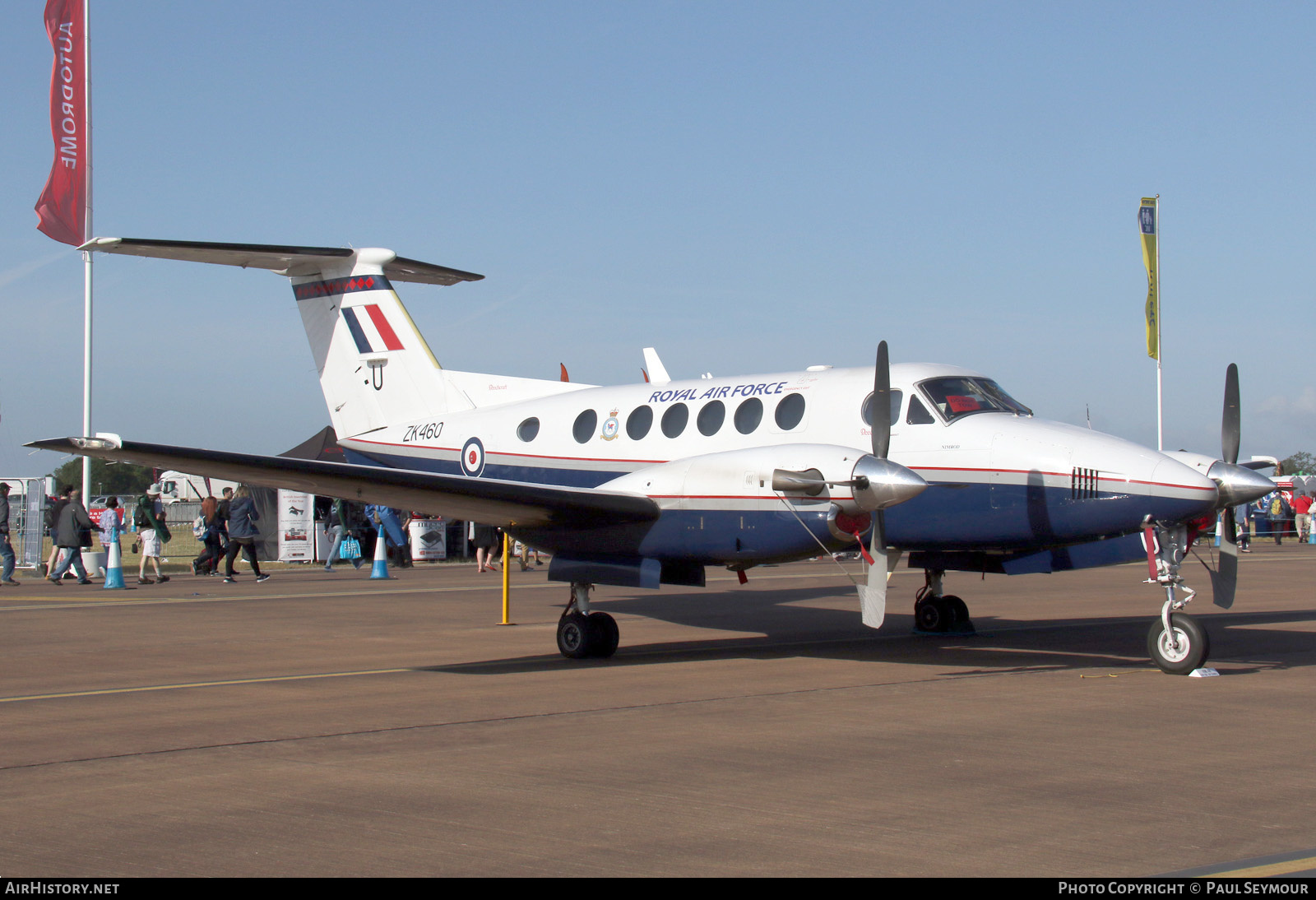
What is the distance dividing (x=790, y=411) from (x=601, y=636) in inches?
114

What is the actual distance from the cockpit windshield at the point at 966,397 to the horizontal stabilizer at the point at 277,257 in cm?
773

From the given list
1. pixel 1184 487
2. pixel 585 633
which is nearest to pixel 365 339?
pixel 585 633

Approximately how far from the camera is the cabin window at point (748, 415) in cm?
1187

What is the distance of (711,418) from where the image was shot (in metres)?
12.2

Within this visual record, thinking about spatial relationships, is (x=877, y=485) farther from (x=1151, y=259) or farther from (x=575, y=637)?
(x=1151, y=259)

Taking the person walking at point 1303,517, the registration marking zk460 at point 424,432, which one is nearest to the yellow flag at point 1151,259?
the person walking at point 1303,517

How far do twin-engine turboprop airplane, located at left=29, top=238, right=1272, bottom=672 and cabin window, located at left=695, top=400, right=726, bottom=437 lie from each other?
20 millimetres

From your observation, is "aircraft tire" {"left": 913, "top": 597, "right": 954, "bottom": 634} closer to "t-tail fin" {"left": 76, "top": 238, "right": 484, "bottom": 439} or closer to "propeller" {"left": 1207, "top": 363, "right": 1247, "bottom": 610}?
"propeller" {"left": 1207, "top": 363, "right": 1247, "bottom": 610}

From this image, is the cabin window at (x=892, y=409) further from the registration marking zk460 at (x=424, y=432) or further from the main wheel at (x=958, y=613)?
the registration marking zk460 at (x=424, y=432)

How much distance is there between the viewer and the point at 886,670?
10789mm

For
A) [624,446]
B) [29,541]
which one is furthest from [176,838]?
[29,541]

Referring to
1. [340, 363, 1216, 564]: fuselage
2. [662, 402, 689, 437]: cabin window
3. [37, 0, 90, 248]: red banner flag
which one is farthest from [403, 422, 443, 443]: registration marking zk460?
[37, 0, 90, 248]: red banner flag
